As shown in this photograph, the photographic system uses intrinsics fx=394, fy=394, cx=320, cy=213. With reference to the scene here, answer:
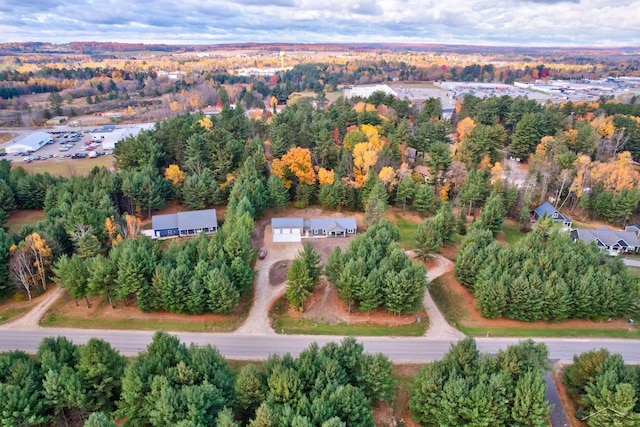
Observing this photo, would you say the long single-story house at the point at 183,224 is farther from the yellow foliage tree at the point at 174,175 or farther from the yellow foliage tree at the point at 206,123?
the yellow foliage tree at the point at 206,123

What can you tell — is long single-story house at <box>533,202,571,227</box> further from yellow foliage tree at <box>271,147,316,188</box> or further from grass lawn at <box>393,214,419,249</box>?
yellow foliage tree at <box>271,147,316,188</box>

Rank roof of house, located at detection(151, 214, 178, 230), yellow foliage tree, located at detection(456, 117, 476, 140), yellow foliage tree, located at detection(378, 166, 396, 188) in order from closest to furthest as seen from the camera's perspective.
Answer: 1. roof of house, located at detection(151, 214, 178, 230)
2. yellow foliage tree, located at detection(378, 166, 396, 188)
3. yellow foliage tree, located at detection(456, 117, 476, 140)

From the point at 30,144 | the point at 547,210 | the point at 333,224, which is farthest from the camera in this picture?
the point at 30,144

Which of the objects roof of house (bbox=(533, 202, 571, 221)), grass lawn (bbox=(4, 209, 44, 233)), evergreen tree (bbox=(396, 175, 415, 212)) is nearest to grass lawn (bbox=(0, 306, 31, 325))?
grass lawn (bbox=(4, 209, 44, 233))

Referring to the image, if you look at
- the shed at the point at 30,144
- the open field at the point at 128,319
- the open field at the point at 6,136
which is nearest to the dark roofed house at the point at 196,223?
the open field at the point at 128,319

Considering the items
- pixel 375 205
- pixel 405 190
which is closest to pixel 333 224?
pixel 375 205

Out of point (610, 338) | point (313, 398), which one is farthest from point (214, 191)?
point (610, 338)

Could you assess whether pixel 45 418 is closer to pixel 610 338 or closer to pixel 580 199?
pixel 610 338

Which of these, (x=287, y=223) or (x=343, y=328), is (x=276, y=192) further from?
(x=343, y=328)
